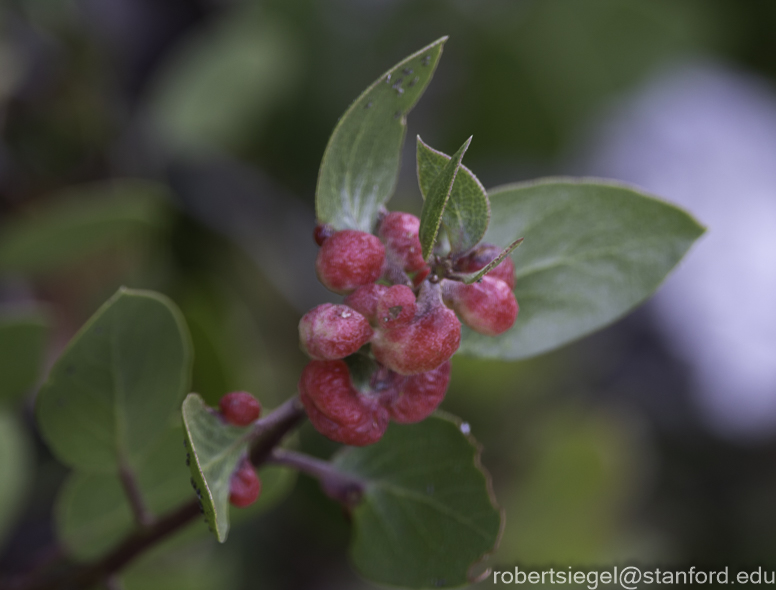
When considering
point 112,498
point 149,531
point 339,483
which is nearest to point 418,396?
point 339,483

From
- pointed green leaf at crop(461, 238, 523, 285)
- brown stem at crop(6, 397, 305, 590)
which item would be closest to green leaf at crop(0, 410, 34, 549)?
brown stem at crop(6, 397, 305, 590)

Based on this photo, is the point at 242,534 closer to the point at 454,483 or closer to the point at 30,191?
the point at 30,191

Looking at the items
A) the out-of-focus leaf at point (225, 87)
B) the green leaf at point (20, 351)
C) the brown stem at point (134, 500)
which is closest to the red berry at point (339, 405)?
the brown stem at point (134, 500)

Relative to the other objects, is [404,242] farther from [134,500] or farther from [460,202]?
[134,500]

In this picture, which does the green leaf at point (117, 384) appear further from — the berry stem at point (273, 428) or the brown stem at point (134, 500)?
the berry stem at point (273, 428)

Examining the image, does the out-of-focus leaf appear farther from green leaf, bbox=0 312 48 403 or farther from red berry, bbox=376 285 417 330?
red berry, bbox=376 285 417 330

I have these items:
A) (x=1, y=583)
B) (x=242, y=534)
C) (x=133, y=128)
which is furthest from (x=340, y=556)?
(x=133, y=128)
